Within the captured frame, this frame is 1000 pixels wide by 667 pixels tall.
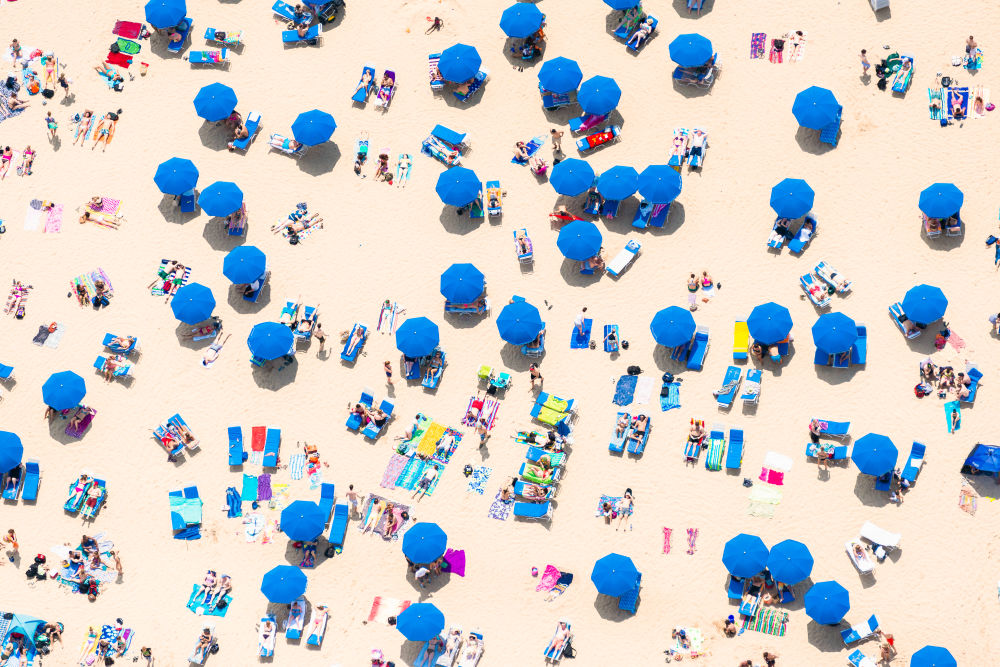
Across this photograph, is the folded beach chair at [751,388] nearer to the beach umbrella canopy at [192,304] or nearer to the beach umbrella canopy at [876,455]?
the beach umbrella canopy at [876,455]

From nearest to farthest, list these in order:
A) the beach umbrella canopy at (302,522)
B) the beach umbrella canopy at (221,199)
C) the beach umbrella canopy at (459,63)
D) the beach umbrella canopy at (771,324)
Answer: the beach umbrella canopy at (302,522)
the beach umbrella canopy at (771,324)
the beach umbrella canopy at (221,199)
the beach umbrella canopy at (459,63)

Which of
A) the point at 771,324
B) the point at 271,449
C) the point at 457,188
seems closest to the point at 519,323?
the point at 457,188

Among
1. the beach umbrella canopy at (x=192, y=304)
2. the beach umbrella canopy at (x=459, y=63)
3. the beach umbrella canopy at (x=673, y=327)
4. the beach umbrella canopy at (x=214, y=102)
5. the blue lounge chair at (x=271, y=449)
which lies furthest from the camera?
the beach umbrella canopy at (x=214, y=102)

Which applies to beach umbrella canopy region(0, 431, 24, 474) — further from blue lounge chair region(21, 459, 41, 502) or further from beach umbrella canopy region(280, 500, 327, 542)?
beach umbrella canopy region(280, 500, 327, 542)

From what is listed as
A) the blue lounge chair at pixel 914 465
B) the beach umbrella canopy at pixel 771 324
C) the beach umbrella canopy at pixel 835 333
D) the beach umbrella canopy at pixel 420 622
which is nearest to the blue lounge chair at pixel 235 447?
the beach umbrella canopy at pixel 420 622

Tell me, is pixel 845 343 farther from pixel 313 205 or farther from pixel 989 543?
pixel 313 205

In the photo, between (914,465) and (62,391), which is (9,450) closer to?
(62,391)

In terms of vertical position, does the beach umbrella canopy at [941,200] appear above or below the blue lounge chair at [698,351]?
above
